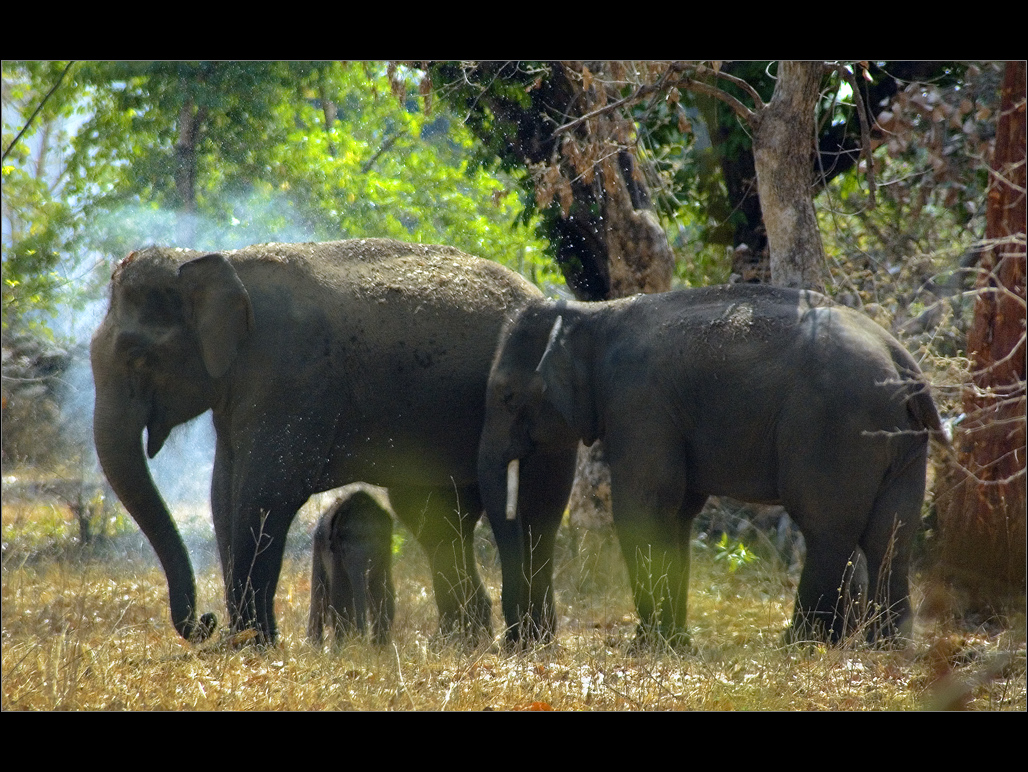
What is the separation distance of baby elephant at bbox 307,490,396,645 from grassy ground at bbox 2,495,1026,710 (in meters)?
0.24

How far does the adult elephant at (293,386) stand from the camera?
274 inches

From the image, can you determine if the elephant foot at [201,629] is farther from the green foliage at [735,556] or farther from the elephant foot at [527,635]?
the green foliage at [735,556]

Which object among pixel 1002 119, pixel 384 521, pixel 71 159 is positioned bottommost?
pixel 384 521

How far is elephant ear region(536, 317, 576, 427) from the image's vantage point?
7016 mm

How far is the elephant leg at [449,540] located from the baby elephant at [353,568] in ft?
2.17

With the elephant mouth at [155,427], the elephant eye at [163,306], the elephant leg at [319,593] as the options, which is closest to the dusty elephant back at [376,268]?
the elephant eye at [163,306]

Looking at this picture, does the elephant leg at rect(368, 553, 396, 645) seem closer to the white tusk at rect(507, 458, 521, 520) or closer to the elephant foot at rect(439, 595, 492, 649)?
the elephant foot at rect(439, 595, 492, 649)

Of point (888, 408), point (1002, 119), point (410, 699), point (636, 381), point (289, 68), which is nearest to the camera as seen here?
point (410, 699)

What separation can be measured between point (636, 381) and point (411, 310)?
59.6 inches

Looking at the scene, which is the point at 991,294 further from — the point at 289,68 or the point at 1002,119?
the point at 289,68

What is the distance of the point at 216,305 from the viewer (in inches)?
278

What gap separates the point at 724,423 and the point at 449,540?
2.04 m

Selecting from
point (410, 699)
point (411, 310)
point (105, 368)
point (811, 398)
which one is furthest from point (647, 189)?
point (410, 699)

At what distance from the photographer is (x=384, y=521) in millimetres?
6980
